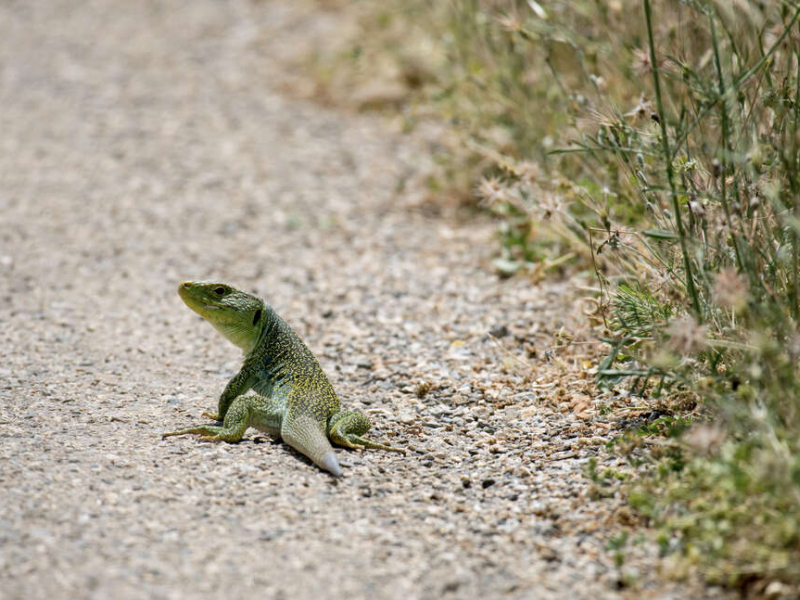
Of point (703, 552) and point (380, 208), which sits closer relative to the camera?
point (703, 552)

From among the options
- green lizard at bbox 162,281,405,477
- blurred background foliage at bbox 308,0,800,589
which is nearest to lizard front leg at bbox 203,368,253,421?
green lizard at bbox 162,281,405,477

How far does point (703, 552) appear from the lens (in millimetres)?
3244

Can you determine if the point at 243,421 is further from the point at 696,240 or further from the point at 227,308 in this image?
the point at 696,240

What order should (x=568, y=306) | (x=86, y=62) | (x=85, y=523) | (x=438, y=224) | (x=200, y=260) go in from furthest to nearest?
(x=86, y=62)
(x=438, y=224)
(x=200, y=260)
(x=568, y=306)
(x=85, y=523)

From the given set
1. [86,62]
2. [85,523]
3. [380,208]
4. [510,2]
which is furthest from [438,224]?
[86,62]

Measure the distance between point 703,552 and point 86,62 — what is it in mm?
10265

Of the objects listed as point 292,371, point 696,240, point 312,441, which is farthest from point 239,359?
point 696,240

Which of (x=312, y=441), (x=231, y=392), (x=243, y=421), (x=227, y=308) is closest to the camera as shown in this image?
(x=312, y=441)

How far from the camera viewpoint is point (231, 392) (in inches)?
179

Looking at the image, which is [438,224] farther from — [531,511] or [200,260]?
[531,511]

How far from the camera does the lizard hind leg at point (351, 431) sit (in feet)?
14.3

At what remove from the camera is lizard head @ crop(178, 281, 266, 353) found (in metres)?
4.66

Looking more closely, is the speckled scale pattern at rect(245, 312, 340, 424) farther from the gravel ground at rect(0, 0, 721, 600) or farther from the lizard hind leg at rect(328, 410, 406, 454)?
the gravel ground at rect(0, 0, 721, 600)

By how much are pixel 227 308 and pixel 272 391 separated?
1.61ft
